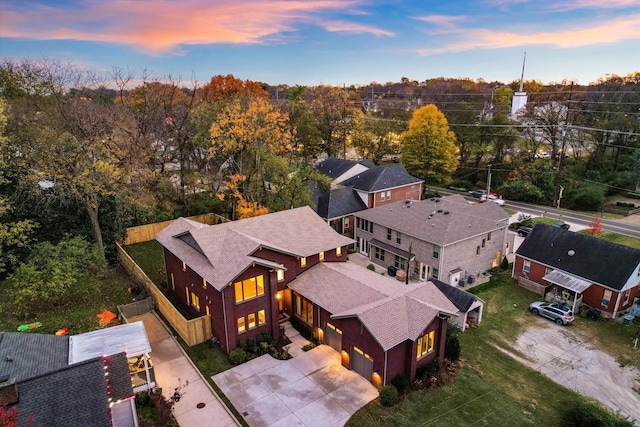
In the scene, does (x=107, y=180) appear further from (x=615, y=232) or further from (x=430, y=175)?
(x=615, y=232)

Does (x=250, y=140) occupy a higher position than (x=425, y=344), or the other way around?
(x=250, y=140)

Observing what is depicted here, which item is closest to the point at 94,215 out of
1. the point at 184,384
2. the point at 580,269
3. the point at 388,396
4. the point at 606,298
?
the point at 184,384

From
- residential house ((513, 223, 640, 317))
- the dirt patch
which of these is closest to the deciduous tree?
residential house ((513, 223, 640, 317))

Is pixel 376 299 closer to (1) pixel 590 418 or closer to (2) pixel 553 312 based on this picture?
(1) pixel 590 418

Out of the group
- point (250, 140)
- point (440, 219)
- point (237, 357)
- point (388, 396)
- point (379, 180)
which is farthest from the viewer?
point (379, 180)

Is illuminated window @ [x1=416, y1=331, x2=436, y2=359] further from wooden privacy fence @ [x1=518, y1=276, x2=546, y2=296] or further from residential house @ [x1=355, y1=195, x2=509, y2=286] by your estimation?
wooden privacy fence @ [x1=518, y1=276, x2=546, y2=296]

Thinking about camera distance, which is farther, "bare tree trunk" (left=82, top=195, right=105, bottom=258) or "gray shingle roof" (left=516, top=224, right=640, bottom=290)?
"bare tree trunk" (left=82, top=195, right=105, bottom=258)

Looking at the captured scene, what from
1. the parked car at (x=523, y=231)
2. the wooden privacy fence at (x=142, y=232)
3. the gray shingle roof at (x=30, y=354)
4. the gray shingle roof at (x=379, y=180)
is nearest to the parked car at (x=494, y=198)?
the parked car at (x=523, y=231)
